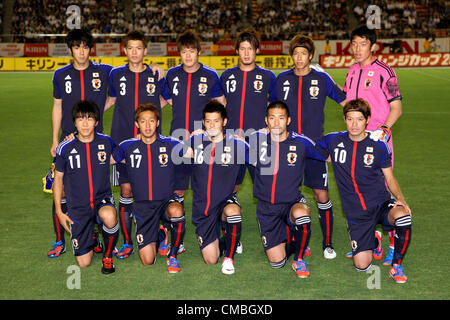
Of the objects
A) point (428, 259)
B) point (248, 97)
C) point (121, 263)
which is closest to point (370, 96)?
point (248, 97)

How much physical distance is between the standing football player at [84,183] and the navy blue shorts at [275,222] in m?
1.44

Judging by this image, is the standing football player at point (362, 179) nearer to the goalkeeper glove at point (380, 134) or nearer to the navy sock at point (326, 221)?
the goalkeeper glove at point (380, 134)

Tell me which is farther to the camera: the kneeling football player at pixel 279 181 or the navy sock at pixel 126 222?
the navy sock at pixel 126 222

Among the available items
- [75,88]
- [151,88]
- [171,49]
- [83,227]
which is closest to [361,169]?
[151,88]

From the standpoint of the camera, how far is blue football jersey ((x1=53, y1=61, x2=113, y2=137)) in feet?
19.5

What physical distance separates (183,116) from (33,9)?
1231 inches

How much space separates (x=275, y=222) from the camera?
5363mm

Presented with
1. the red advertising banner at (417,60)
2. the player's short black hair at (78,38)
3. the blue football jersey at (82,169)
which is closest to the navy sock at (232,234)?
the blue football jersey at (82,169)

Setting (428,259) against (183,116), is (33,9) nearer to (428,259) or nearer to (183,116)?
(183,116)

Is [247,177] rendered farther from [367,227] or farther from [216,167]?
[367,227]

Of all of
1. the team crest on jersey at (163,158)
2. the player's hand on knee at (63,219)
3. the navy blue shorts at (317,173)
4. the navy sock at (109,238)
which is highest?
the team crest on jersey at (163,158)

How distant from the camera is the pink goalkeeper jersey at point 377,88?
556 cm

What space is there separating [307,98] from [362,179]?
44.2 inches

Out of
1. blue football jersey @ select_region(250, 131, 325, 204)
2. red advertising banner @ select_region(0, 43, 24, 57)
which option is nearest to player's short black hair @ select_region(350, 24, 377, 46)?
blue football jersey @ select_region(250, 131, 325, 204)
